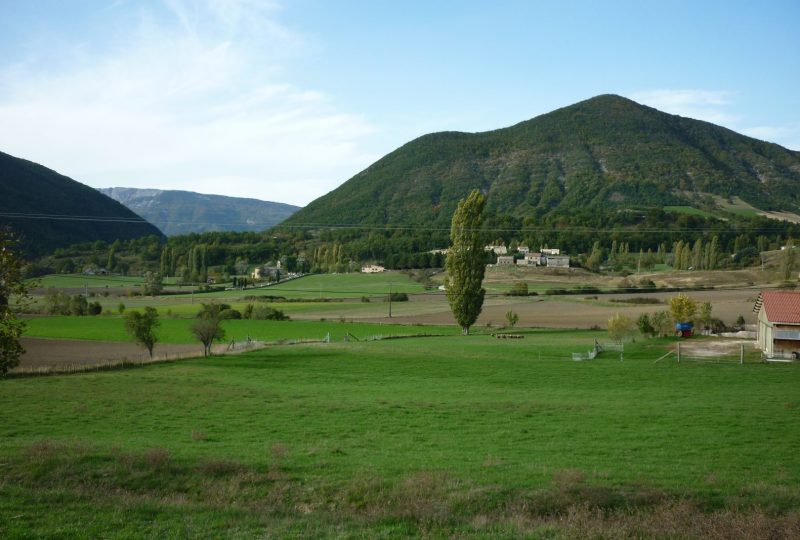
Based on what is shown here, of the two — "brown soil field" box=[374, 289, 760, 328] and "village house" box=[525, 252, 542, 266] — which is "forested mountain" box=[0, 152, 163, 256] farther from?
"village house" box=[525, 252, 542, 266]

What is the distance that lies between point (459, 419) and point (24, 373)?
2401 centimetres

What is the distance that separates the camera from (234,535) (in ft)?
25.4

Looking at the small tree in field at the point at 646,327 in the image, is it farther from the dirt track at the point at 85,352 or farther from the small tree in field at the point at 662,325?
the dirt track at the point at 85,352

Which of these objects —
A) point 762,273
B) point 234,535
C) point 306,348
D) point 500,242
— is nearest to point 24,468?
point 234,535

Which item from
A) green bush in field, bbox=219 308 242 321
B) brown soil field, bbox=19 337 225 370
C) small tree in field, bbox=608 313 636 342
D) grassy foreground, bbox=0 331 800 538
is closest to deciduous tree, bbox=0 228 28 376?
grassy foreground, bbox=0 331 800 538

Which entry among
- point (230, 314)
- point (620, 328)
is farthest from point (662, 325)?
point (230, 314)

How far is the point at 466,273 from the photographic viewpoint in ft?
168

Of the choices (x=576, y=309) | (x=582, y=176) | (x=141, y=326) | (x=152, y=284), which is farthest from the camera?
(x=582, y=176)

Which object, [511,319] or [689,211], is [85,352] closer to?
[511,319]

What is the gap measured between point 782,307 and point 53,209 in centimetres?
10447

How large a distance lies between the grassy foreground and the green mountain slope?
111 meters

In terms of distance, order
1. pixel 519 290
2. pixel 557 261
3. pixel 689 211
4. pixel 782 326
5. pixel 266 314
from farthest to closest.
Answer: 1. pixel 689 211
2. pixel 557 261
3. pixel 519 290
4. pixel 266 314
5. pixel 782 326

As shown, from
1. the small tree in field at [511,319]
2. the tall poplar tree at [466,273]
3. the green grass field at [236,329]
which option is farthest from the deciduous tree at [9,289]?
the small tree in field at [511,319]

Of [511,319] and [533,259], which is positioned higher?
[533,259]
